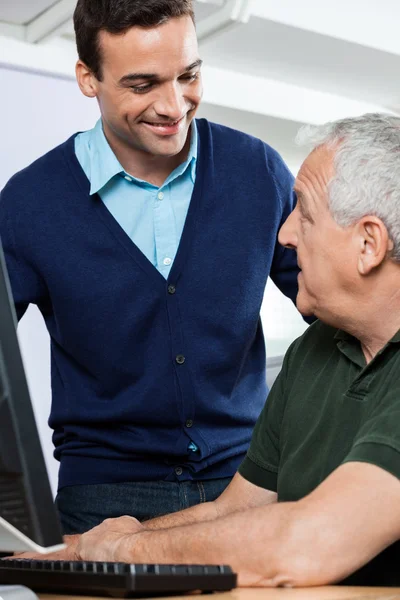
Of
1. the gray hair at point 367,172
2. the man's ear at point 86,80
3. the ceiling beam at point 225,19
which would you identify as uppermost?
the ceiling beam at point 225,19

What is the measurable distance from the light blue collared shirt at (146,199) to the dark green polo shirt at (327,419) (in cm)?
47

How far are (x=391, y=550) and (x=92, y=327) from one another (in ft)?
3.03

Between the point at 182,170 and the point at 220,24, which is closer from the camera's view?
the point at 182,170

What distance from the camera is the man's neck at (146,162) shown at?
84.8 inches

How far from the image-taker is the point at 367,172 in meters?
1.51

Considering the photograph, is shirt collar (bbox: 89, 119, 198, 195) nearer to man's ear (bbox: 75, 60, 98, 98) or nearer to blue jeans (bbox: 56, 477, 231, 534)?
man's ear (bbox: 75, 60, 98, 98)

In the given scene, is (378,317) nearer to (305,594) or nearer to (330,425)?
(330,425)

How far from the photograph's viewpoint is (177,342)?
206 cm

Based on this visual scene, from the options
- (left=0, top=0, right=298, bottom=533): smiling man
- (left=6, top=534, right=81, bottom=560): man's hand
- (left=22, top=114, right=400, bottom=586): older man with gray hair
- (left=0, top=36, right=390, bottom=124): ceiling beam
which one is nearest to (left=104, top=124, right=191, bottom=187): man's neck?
(left=0, top=0, right=298, bottom=533): smiling man

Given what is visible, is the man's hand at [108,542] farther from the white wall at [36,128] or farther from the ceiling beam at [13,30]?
the ceiling beam at [13,30]

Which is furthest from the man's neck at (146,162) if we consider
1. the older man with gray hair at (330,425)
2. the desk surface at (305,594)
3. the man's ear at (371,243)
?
the desk surface at (305,594)

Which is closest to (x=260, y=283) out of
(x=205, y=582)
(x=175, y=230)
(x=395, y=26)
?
(x=175, y=230)

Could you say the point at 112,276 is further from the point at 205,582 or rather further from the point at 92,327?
the point at 205,582

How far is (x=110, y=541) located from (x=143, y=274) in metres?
0.71
